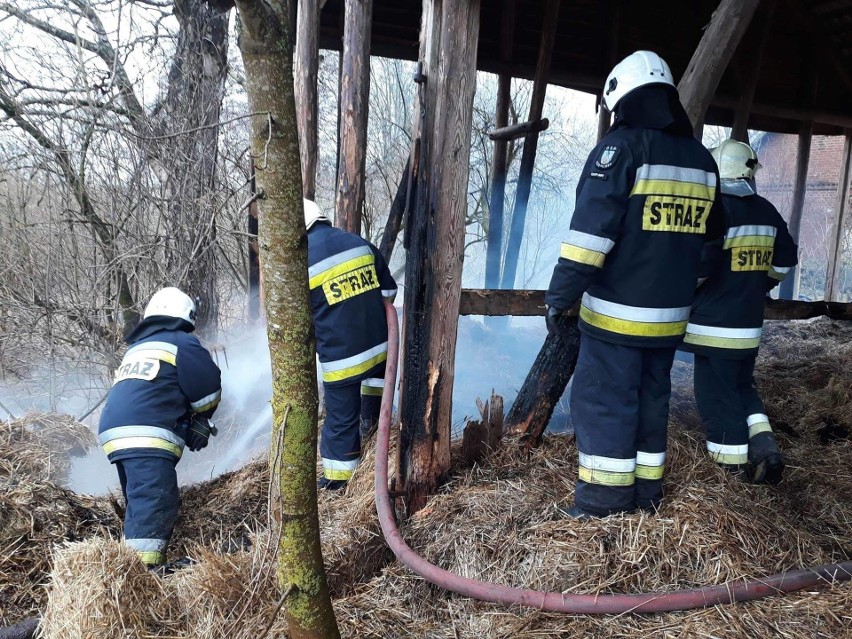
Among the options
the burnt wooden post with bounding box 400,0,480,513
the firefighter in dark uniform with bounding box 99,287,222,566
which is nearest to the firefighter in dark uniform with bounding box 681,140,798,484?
the burnt wooden post with bounding box 400,0,480,513

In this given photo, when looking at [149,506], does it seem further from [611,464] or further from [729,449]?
[729,449]

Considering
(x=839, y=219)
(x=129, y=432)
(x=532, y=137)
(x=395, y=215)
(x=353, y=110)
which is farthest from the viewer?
(x=839, y=219)

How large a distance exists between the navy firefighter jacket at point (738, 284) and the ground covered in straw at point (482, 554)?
0.65 metres

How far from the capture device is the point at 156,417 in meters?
3.70

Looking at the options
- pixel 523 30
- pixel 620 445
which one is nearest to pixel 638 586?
pixel 620 445

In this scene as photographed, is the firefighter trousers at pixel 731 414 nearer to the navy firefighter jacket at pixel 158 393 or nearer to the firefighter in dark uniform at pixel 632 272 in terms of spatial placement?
the firefighter in dark uniform at pixel 632 272

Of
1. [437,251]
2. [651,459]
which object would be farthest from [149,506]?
[651,459]

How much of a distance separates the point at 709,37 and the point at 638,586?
3236 mm

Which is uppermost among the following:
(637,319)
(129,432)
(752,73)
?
(752,73)

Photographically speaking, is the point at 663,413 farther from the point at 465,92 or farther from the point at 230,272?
the point at 230,272

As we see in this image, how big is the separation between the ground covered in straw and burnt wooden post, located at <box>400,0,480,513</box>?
11.8 inches

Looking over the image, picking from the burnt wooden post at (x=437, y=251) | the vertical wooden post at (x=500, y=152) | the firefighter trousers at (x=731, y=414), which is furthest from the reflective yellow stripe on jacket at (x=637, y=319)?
the vertical wooden post at (x=500, y=152)

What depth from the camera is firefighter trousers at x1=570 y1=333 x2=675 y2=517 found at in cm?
298

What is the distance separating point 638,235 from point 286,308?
183 cm
